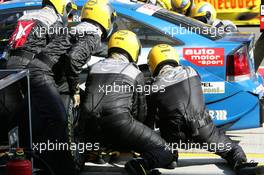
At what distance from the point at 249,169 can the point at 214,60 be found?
171cm

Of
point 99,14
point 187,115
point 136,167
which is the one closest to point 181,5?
point 99,14

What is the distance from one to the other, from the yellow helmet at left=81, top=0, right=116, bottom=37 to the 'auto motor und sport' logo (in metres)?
0.99

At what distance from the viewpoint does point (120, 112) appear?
5.75 meters

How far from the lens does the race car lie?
7.22m

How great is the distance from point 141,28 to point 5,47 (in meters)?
1.45

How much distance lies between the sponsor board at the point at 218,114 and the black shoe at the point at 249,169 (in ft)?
4.37

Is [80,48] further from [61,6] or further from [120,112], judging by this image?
[61,6]

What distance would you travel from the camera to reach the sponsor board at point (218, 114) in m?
7.27

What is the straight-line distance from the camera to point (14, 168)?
14.3ft

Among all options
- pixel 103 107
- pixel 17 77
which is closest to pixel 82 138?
pixel 103 107

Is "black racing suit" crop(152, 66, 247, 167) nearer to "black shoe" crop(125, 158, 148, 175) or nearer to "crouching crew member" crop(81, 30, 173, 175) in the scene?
"crouching crew member" crop(81, 30, 173, 175)

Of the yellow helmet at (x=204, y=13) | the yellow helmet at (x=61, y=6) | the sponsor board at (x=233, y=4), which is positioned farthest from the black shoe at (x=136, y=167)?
the sponsor board at (x=233, y=4)

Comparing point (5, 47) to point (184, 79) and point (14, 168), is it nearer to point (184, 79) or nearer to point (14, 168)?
point (184, 79)

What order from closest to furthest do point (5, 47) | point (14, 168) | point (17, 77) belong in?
point (14, 168), point (17, 77), point (5, 47)
